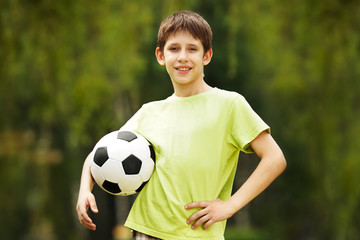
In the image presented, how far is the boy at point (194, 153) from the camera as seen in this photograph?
2.46m

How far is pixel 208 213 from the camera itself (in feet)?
8.02

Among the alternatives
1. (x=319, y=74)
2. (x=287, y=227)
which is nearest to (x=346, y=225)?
(x=319, y=74)

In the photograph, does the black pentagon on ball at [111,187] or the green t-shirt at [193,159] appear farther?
the black pentagon on ball at [111,187]

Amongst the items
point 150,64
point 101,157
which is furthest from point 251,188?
point 150,64

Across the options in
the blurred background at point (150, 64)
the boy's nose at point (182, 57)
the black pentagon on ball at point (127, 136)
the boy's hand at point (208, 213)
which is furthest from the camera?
the blurred background at point (150, 64)

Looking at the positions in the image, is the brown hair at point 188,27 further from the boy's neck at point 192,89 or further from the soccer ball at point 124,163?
the soccer ball at point 124,163

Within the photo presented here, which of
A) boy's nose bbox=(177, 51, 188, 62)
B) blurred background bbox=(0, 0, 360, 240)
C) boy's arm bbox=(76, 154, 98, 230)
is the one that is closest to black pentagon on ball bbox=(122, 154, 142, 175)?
boy's arm bbox=(76, 154, 98, 230)

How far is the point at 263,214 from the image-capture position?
52.2ft

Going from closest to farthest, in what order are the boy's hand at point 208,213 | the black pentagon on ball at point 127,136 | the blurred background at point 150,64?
the boy's hand at point 208,213
the black pentagon on ball at point 127,136
the blurred background at point 150,64

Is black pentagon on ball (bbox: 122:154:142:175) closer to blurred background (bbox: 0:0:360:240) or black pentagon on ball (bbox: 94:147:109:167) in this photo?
black pentagon on ball (bbox: 94:147:109:167)

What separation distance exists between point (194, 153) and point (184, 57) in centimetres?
40

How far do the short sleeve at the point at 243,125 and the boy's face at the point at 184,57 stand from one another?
0.22m

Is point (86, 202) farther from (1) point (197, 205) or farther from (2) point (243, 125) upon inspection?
(2) point (243, 125)

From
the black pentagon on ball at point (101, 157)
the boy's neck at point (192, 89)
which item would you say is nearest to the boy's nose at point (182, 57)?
the boy's neck at point (192, 89)
